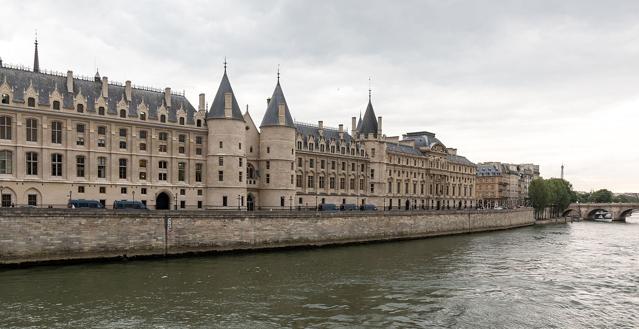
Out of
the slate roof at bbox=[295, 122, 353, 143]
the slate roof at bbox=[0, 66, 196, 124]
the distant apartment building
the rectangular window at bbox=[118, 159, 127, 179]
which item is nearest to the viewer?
the slate roof at bbox=[0, 66, 196, 124]

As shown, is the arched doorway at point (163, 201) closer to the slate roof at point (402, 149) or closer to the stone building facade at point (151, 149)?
the stone building facade at point (151, 149)

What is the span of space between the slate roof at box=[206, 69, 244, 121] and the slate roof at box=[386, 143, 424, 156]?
40149 mm

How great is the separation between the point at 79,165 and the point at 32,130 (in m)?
5.48

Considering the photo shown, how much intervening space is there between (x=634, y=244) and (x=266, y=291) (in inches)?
2254

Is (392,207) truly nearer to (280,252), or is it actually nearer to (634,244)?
(634,244)

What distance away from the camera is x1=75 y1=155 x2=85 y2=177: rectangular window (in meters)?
54.5

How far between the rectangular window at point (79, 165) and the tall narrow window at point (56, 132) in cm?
239

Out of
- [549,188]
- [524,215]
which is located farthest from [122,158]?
[549,188]

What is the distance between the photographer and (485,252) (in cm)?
5709

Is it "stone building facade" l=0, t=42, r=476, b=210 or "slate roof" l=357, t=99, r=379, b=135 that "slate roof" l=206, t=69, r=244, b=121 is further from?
"slate roof" l=357, t=99, r=379, b=135


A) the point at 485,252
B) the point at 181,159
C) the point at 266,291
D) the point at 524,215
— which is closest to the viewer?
the point at 266,291

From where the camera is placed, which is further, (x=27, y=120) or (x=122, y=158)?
(x=122, y=158)

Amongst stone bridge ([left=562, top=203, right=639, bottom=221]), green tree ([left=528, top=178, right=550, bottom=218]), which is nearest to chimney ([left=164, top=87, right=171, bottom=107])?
green tree ([left=528, top=178, right=550, bottom=218])

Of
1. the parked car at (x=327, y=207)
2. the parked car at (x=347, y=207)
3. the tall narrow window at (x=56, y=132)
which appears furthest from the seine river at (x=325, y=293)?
the parked car at (x=347, y=207)
